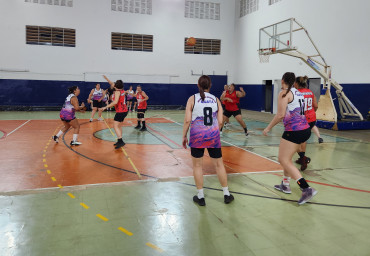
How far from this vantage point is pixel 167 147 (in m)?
9.49

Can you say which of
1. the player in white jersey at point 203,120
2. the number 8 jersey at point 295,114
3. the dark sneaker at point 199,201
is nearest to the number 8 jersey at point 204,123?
the player in white jersey at point 203,120

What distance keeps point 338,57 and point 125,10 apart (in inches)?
592

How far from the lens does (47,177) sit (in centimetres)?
621

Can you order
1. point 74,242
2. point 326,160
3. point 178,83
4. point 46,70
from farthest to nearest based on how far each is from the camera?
1. point 178,83
2. point 46,70
3. point 326,160
4. point 74,242

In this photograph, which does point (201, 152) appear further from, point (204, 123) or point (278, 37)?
point (278, 37)

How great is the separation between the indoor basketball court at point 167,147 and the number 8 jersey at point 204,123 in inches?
40.8

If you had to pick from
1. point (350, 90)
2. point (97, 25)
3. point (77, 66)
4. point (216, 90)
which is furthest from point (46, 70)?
point (350, 90)

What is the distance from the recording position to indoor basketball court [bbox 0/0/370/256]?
391 centimetres

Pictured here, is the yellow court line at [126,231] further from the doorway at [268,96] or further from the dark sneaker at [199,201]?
the doorway at [268,96]

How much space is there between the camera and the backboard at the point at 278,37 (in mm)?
14780

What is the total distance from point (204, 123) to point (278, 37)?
1294 centimetres

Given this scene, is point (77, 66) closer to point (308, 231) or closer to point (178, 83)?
point (178, 83)

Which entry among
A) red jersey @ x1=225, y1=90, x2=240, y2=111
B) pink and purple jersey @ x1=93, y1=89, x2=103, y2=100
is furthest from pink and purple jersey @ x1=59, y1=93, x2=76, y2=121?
pink and purple jersey @ x1=93, y1=89, x2=103, y2=100

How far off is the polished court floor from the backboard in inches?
306
